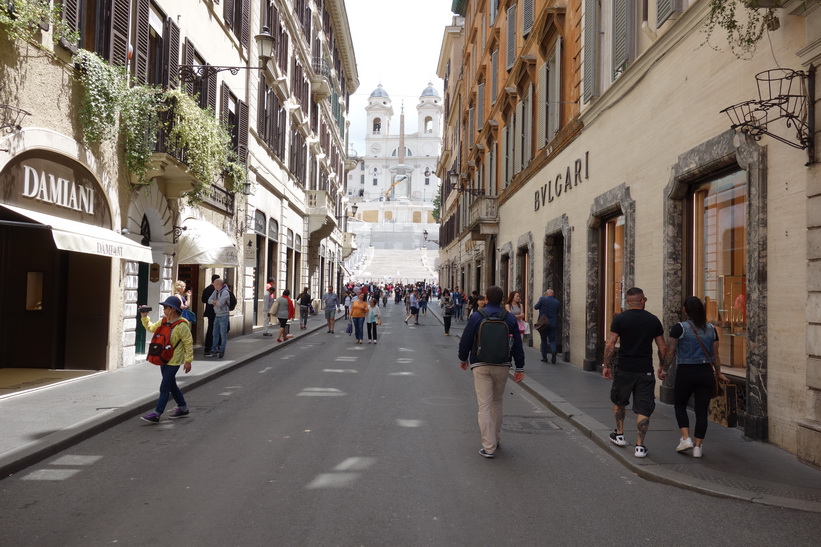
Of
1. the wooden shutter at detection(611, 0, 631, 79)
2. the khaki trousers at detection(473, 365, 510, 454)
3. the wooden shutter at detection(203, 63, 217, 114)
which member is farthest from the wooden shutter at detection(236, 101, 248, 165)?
the khaki trousers at detection(473, 365, 510, 454)

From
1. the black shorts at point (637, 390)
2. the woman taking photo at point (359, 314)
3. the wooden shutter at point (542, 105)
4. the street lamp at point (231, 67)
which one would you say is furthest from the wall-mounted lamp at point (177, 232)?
the black shorts at point (637, 390)

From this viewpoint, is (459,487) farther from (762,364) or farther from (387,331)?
(387,331)

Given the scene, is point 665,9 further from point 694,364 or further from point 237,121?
point 237,121

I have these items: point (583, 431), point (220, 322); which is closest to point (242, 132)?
point (220, 322)

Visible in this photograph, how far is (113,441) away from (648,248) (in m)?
8.09

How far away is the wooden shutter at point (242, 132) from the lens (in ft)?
66.1

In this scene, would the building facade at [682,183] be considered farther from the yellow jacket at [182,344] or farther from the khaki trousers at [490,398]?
the yellow jacket at [182,344]

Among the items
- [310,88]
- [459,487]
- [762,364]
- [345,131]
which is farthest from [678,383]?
[345,131]

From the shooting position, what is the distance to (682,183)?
31.9ft

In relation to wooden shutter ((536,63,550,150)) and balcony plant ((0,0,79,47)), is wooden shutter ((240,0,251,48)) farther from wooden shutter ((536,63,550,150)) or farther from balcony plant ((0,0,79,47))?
balcony plant ((0,0,79,47))

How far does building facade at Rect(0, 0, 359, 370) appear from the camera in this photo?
380 inches

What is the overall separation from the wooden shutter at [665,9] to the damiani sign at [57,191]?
9241mm

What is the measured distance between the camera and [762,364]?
293 inches

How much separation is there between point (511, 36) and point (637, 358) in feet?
62.3
